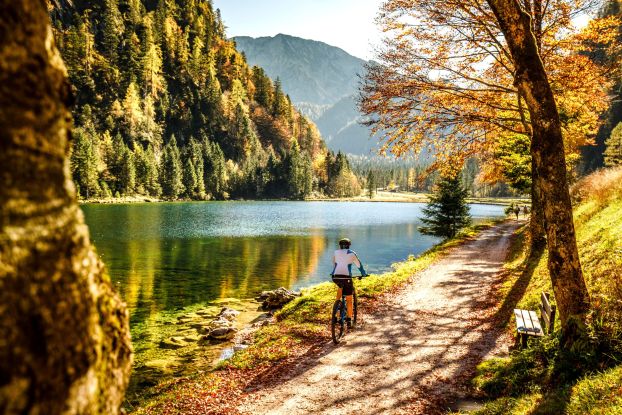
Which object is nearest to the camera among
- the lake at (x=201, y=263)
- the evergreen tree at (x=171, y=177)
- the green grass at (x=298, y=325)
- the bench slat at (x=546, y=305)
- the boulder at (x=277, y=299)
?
the bench slat at (x=546, y=305)

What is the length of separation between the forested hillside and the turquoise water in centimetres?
5730

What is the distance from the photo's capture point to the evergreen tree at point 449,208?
35.3 metres

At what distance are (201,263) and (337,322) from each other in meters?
24.0

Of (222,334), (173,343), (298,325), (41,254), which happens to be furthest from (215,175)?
(41,254)

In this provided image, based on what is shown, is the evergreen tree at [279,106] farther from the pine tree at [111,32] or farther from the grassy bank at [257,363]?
the grassy bank at [257,363]

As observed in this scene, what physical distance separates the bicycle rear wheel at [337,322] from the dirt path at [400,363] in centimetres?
32

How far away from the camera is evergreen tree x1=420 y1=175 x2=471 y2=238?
35.3 meters

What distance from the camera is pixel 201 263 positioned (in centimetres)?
3356

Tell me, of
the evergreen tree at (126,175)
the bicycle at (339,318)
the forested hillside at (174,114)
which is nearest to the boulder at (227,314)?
the bicycle at (339,318)

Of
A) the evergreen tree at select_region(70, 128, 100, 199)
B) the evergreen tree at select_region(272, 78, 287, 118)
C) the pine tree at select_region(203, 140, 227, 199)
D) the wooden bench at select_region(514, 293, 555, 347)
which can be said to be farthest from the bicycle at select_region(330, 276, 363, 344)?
the evergreen tree at select_region(272, 78, 287, 118)

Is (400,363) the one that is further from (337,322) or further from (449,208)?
(449,208)

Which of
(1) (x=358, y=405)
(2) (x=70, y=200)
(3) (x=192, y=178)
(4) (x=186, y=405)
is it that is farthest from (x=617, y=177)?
(3) (x=192, y=178)

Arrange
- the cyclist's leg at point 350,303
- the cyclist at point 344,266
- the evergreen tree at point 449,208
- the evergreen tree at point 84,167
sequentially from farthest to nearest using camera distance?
the evergreen tree at point 84,167 → the evergreen tree at point 449,208 → the cyclist's leg at point 350,303 → the cyclist at point 344,266

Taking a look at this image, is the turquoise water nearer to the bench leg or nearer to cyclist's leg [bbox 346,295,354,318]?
cyclist's leg [bbox 346,295,354,318]
